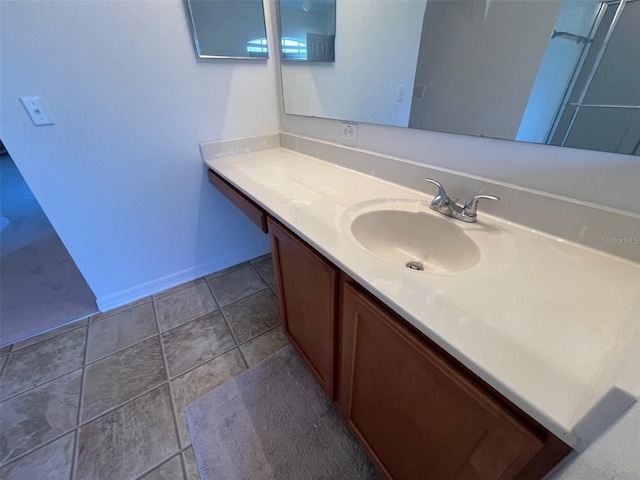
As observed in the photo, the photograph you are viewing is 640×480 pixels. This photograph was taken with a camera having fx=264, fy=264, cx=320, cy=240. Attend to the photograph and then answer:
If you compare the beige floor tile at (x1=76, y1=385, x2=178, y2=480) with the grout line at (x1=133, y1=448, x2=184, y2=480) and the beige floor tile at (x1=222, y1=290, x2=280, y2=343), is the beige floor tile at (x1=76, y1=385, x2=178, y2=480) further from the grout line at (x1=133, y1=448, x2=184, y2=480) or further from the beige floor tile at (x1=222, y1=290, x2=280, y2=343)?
the beige floor tile at (x1=222, y1=290, x2=280, y2=343)

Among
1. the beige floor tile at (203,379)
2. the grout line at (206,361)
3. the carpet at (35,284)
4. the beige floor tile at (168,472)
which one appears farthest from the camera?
the carpet at (35,284)

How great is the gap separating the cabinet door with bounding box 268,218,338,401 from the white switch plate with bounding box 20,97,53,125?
3.80 feet

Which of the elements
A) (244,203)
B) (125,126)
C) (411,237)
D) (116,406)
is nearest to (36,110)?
(125,126)

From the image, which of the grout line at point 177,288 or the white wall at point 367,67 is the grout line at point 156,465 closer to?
the grout line at point 177,288

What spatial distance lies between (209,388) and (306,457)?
551 millimetres

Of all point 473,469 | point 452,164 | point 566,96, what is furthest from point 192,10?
point 473,469

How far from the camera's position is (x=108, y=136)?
1.35 m

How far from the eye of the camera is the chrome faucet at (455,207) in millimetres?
822

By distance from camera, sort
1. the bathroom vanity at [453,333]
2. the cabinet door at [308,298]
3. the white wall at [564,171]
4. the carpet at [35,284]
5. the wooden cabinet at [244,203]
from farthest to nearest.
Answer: the carpet at [35,284], the wooden cabinet at [244,203], the cabinet door at [308,298], the bathroom vanity at [453,333], the white wall at [564,171]

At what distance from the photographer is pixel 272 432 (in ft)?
3.60

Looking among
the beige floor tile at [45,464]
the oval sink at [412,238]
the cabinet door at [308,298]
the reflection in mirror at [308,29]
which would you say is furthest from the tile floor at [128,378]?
the reflection in mirror at [308,29]

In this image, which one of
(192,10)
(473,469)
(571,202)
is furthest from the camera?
(192,10)

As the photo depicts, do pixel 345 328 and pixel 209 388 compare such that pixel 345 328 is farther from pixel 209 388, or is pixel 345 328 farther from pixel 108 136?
pixel 108 136

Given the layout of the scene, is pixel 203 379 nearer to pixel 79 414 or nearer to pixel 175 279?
pixel 79 414
